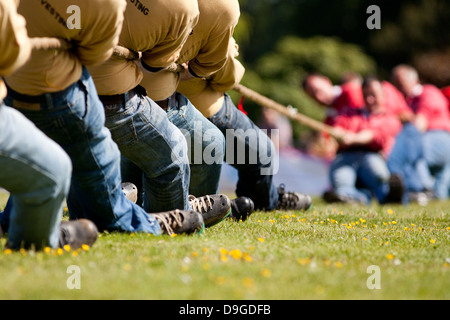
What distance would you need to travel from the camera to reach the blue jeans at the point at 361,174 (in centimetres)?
1033

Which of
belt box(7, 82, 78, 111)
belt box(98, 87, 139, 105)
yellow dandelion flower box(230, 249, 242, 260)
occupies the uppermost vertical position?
belt box(98, 87, 139, 105)

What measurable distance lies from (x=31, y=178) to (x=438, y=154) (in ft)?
33.9

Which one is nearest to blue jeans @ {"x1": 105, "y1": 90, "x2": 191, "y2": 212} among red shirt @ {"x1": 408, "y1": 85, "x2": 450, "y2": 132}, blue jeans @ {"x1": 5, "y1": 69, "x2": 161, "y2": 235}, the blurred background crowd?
blue jeans @ {"x1": 5, "y1": 69, "x2": 161, "y2": 235}

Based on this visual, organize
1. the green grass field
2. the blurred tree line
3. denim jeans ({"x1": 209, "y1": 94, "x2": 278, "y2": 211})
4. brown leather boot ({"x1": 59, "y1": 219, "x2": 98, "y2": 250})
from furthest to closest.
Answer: the blurred tree line
denim jeans ({"x1": 209, "y1": 94, "x2": 278, "y2": 211})
brown leather boot ({"x1": 59, "y1": 219, "x2": 98, "y2": 250})
the green grass field

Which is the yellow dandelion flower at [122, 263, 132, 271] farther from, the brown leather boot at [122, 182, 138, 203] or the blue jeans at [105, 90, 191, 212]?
the brown leather boot at [122, 182, 138, 203]

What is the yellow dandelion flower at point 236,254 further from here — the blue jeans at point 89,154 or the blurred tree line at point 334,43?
the blurred tree line at point 334,43

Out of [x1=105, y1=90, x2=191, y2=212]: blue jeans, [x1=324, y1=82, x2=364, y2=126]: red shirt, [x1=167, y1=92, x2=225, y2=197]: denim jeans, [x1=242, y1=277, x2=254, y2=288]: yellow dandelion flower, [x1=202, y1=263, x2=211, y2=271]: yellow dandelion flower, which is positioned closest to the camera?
[x1=242, y1=277, x2=254, y2=288]: yellow dandelion flower

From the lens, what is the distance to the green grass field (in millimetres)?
2957

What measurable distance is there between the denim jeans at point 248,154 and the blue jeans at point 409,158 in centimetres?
521

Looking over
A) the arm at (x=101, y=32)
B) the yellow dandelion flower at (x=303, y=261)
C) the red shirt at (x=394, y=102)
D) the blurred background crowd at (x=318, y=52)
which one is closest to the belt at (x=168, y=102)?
the arm at (x=101, y=32)

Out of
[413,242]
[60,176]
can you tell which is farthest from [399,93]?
[60,176]

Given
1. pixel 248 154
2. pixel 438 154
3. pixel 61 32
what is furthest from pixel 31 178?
pixel 438 154

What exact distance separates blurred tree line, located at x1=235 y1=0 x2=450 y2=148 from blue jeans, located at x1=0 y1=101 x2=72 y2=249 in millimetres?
19758
